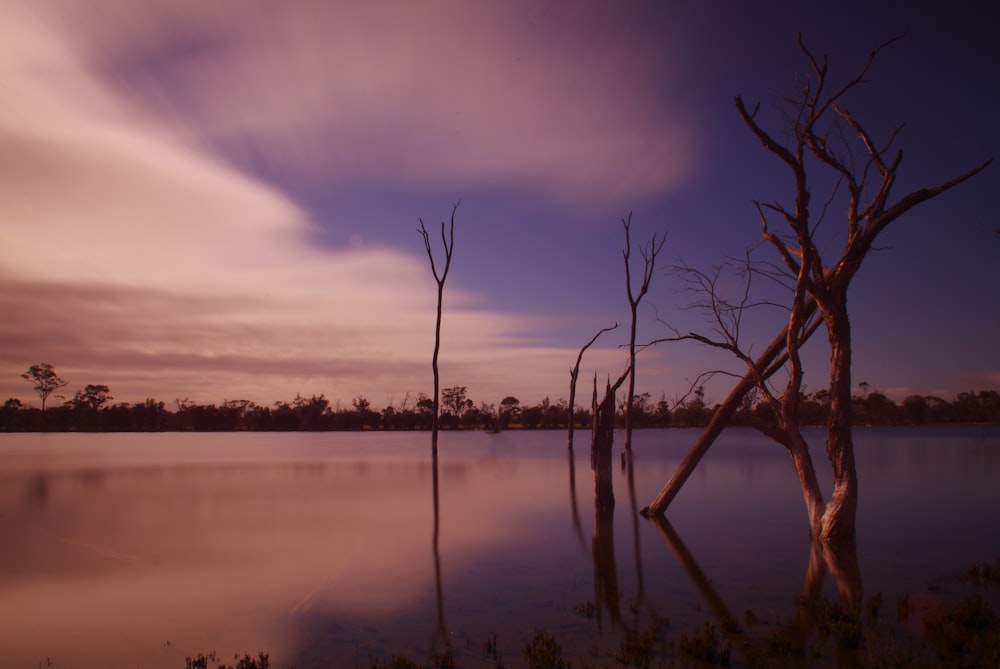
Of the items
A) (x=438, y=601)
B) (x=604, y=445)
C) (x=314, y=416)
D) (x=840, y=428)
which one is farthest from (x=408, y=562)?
(x=314, y=416)

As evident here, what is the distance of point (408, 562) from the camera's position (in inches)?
446

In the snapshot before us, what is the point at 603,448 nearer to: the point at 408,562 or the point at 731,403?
the point at 731,403

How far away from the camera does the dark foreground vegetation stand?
19.6 feet

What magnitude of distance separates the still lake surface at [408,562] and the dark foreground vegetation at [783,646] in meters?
0.17

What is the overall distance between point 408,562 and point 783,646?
6701mm

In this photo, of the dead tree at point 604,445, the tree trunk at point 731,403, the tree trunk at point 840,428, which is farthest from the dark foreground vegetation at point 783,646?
the dead tree at point 604,445

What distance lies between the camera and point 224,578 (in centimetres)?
1007

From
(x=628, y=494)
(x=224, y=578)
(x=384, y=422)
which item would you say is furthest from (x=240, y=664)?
(x=384, y=422)

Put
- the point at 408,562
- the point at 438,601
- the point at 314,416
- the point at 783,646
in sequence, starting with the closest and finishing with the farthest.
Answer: the point at 783,646 < the point at 438,601 < the point at 408,562 < the point at 314,416

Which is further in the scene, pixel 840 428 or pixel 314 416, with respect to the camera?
pixel 314 416

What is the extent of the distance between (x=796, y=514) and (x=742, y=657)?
11.2 metres

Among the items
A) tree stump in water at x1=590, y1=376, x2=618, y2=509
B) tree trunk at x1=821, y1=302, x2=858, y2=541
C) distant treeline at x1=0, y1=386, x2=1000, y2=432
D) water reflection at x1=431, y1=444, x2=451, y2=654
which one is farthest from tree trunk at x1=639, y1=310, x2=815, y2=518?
distant treeline at x1=0, y1=386, x2=1000, y2=432

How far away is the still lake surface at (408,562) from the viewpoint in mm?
7301

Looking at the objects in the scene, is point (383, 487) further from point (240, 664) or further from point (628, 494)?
point (240, 664)
